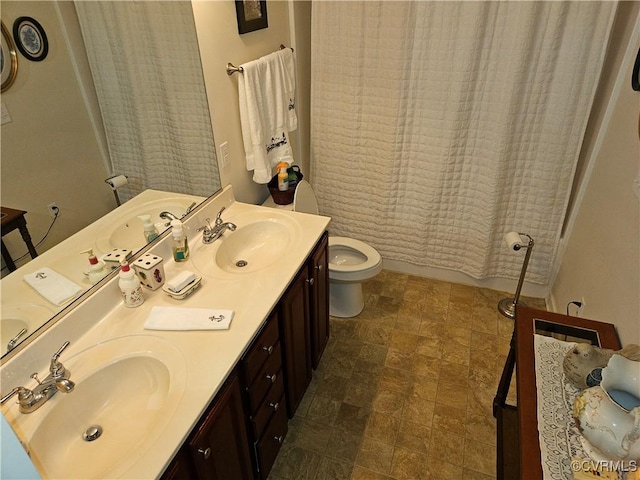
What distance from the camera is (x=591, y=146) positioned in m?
2.25

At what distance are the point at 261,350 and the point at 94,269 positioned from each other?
0.61m

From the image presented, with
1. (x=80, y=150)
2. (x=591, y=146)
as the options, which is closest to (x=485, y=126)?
(x=591, y=146)

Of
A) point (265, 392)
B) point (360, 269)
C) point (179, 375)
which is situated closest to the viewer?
point (179, 375)

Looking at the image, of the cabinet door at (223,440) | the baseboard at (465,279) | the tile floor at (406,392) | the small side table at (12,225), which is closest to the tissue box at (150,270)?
the small side table at (12,225)

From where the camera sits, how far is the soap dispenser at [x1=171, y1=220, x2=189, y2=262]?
1.64 metres

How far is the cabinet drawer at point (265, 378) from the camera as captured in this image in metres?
1.47

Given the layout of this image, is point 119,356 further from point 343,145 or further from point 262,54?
point 343,145

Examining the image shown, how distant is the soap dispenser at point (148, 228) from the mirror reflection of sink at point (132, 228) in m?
0.01

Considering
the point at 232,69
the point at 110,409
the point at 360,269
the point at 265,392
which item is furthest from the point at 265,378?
the point at 232,69

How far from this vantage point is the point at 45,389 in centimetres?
111

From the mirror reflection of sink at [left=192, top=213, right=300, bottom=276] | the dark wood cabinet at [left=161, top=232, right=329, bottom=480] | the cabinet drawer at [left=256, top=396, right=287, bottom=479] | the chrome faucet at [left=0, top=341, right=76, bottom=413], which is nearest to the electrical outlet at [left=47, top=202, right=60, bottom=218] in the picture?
the chrome faucet at [left=0, top=341, right=76, bottom=413]

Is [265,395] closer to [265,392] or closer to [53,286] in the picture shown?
[265,392]

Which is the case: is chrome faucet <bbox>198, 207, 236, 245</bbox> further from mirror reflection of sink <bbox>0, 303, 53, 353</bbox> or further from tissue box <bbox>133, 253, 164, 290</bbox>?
mirror reflection of sink <bbox>0, 303, 53, 353</bbox>

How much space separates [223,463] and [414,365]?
1.30m
